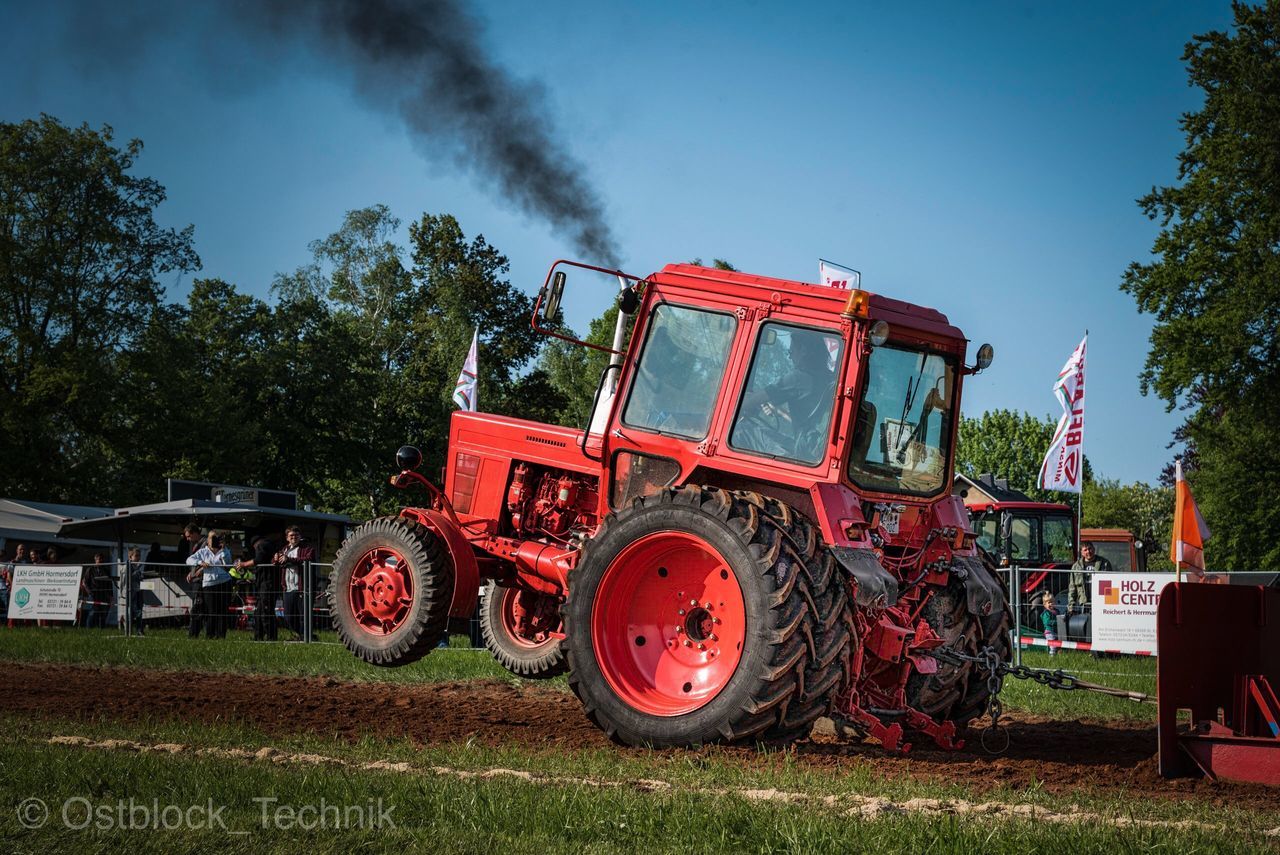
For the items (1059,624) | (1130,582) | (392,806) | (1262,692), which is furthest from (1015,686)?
(392,806)

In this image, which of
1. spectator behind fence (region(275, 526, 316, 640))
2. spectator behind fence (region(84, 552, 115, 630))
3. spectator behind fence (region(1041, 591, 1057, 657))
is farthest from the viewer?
spectator behind fence (region(84, 552, 115, 630))

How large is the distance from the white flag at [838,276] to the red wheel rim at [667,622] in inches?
75.0

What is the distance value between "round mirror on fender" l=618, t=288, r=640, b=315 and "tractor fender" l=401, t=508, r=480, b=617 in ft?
6.81

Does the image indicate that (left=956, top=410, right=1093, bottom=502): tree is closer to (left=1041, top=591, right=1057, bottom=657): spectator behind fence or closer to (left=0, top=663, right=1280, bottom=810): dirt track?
(left=1041, top=591, right=1057, bottom=657): spectator behind fence

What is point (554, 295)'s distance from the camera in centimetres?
783

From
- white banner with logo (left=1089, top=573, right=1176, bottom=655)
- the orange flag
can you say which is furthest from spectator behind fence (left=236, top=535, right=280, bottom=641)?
the orange flag

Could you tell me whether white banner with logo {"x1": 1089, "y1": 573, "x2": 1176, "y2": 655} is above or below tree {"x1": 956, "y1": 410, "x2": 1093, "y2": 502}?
below

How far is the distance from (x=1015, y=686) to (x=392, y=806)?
9.40 m

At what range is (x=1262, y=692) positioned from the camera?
21.0 ft

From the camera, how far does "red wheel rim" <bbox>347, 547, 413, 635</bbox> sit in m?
8.76

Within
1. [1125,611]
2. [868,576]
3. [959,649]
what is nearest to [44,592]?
[1125,611]

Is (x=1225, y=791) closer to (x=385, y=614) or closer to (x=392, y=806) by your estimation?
Result: (x=392, y=806)

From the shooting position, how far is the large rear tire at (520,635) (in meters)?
9.77
